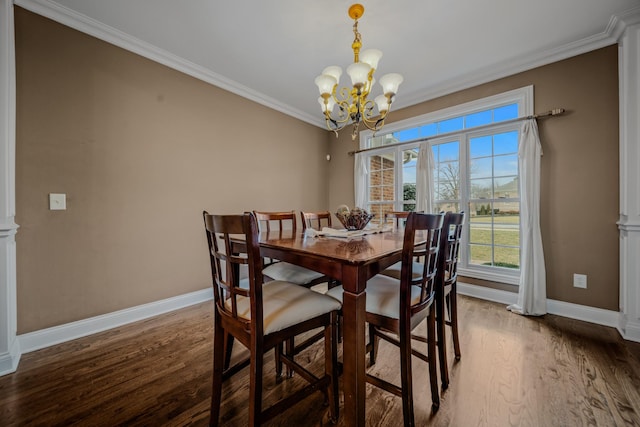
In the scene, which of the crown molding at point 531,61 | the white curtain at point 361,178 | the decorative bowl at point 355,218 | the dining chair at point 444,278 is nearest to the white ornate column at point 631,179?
the crown molding at point 531,61

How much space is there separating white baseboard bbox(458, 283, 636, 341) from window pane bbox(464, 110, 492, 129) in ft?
6.43

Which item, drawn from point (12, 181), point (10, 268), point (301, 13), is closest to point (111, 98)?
point (12, 181)

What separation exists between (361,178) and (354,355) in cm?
325

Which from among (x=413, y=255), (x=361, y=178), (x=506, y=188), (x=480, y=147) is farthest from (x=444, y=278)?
(x=361, y=178)

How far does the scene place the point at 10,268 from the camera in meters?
1.66

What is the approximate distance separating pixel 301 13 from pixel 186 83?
1.51 m

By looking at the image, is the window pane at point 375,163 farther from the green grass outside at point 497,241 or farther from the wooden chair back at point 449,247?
the wooden chair back at point 449,247

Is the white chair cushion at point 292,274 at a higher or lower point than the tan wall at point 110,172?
lower

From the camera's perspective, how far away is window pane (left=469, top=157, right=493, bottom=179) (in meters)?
3.04

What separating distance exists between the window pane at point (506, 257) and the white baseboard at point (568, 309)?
1.01 ft

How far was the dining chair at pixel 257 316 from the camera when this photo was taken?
1045mm

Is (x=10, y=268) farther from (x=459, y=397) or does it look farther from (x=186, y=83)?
(x=459, y=397)

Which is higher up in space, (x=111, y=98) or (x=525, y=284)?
(x=111, y=98)

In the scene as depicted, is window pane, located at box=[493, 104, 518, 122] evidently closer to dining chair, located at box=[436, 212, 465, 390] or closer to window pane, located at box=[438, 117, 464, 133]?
window pane, located at box=[438, 117, 464, 133]
